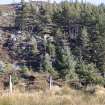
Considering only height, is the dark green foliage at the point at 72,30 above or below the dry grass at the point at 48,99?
below

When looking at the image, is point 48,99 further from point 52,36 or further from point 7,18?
point 7,18

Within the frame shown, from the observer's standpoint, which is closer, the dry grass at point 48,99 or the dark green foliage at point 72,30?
the dry grass at point 48,99

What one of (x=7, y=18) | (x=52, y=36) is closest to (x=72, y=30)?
(x=52, y=36)

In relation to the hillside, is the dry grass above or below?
above

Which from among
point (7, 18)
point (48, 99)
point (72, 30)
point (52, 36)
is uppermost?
point (48, 99)

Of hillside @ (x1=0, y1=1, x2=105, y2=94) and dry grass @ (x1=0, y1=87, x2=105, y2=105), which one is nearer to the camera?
dry grass @ (x1=0, y1=87, x2=105, y2=105)

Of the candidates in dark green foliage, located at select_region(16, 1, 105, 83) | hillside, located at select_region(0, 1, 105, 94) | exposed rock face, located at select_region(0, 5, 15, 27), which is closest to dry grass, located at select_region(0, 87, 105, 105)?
hillside, located at select_region(0, 1, 105, 94)

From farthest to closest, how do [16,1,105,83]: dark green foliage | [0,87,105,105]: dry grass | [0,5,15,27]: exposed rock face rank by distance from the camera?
[0,5,15,27]: exposed rock face → [16,1,105,83]: dark green foliage → [0,87,105,105]: dry grass

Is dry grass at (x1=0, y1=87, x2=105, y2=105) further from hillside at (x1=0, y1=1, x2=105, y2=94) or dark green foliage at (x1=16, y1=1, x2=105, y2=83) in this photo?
dark green foliage at (x1=16, y1=1, x2=105, y2=83)

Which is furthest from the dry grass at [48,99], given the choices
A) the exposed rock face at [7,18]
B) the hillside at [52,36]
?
the exposed rock face at [7,18]

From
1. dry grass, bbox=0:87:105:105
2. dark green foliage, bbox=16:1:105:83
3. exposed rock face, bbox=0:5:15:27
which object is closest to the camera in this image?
dry grass, bbox=0:87:105:105

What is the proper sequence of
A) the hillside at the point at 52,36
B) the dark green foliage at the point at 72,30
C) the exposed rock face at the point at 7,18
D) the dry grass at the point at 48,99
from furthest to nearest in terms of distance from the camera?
1. the exposed rock face at the point at 7,18
2. the dark green foliage at the point at 72,30
3. the hillside at the point at 52,36
4. the dry grass at the point at 48,99

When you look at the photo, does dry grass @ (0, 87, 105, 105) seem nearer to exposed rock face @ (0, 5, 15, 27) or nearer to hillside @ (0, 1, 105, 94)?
hillside @ (0, 1, 105, 94)

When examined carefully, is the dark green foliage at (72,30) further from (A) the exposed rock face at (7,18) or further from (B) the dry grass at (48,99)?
(B) the dry grass at (48,99)
